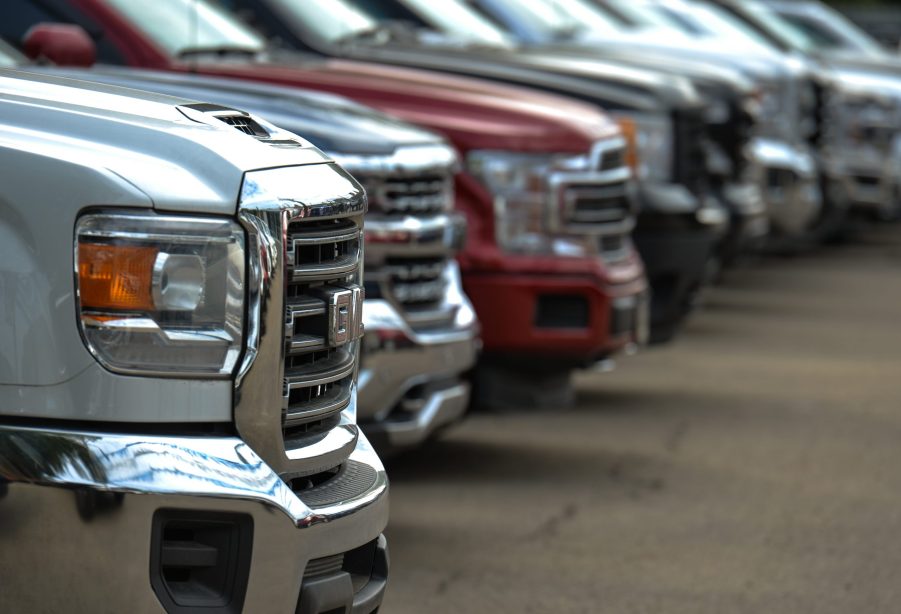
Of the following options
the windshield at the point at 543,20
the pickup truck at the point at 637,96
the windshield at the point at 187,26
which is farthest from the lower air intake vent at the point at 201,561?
the windshield at the point at 543,20

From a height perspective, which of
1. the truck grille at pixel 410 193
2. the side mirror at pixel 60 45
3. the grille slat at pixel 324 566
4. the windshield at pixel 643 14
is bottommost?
the windshield at pixel 643 14

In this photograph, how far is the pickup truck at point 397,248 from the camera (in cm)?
588

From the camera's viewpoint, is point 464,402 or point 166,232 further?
point 464,402

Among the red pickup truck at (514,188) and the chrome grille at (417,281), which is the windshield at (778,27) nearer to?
the red pickup truck at (514,188)

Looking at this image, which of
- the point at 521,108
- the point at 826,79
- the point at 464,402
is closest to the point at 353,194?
the point at 464,402

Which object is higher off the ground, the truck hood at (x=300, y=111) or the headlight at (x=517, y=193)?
the truck hood at (x=300, y=111)

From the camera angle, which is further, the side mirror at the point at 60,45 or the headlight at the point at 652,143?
the headlight at the point at 652,143

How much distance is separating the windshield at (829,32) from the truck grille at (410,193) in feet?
47.6

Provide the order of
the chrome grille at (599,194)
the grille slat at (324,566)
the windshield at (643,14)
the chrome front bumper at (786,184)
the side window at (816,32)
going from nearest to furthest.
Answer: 1. the grille slat at (324,566)
2. the chrome grille at (599,194)
3. the chrome front bumper at (786,184)
4. the windshield at (643,14)
5. the side window at (816,32)

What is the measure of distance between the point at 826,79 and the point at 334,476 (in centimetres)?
1200

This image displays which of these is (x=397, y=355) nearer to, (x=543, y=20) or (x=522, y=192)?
(x=522, y=192)

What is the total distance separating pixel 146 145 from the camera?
3.29m

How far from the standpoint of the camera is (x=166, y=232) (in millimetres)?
3238

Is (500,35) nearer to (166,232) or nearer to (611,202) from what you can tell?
(611,202)
